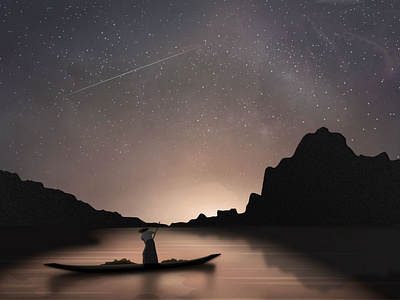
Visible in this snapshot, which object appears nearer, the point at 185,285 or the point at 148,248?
the point at 185,285

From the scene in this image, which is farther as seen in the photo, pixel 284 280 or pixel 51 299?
pixel 284 280

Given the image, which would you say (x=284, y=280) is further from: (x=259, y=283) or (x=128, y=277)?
(x=128, y=277)

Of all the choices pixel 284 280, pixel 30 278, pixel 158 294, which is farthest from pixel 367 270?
pixel 30 278

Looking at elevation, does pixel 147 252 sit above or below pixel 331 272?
above

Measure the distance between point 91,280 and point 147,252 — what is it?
2571 millimetres

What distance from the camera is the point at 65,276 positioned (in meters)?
20.1

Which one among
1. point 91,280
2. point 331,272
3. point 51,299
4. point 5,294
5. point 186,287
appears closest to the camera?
point 51,299

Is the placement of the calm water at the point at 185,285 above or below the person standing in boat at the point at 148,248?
below

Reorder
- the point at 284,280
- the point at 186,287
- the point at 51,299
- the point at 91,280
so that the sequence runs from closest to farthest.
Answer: the point at 51,299 < the point at 186,287 < the point at 91,280 < the point at 284,280

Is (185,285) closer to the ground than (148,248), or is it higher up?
closer to the ground

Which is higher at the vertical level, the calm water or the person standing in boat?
the person standing in boat

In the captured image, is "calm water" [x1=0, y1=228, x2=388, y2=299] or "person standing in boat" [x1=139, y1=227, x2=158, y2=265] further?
"person standing in boat" [x1=139, y1=227, x2=158, y2=265]

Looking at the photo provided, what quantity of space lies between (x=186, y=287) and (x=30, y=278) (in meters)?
7.86

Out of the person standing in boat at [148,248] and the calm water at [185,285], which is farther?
the person standing in boat at [148,248]
